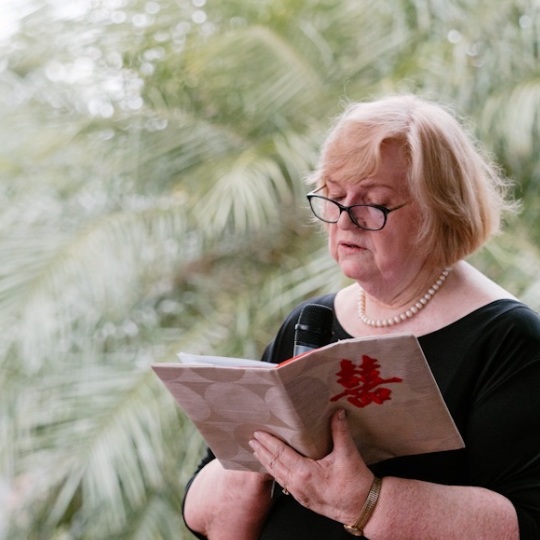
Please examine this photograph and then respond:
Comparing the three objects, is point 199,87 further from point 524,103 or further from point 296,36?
point 524,103

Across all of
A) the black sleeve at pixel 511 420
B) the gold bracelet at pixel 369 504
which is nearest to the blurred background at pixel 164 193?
the black sleeve at pixel 511 420

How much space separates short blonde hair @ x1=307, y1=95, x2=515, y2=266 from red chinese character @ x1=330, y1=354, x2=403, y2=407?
0.32 metres

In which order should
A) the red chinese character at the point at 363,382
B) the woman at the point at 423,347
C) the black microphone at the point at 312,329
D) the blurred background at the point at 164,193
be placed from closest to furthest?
the red chinese character at the point at 363,382 → the woman at the point at 423,347 → the black microphone at the point at 312,329 → the blurred background at the point at 164,193

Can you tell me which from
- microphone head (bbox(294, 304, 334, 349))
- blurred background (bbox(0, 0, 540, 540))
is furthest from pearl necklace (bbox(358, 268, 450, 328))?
blurred background (bbox(0, 0, 540, 540))

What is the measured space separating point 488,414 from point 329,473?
24cm

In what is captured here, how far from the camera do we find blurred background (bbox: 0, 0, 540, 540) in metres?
2.70

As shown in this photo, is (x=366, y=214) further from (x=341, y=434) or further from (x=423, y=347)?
(x=341, y=434)

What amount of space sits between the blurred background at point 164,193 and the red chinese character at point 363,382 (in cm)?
132

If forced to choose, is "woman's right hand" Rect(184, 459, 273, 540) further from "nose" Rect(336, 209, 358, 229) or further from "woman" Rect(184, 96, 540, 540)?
"nose" Rect(336, 209, 358, 229)

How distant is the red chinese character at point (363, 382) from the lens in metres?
1.11

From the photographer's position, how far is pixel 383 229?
53.9 inches

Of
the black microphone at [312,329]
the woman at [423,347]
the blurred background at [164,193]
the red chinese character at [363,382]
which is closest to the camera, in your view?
the red chinese character at [363,382]

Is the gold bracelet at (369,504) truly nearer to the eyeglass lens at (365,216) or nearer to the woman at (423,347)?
the woman at (423,347)

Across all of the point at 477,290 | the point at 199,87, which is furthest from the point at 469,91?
the point at 477,290
